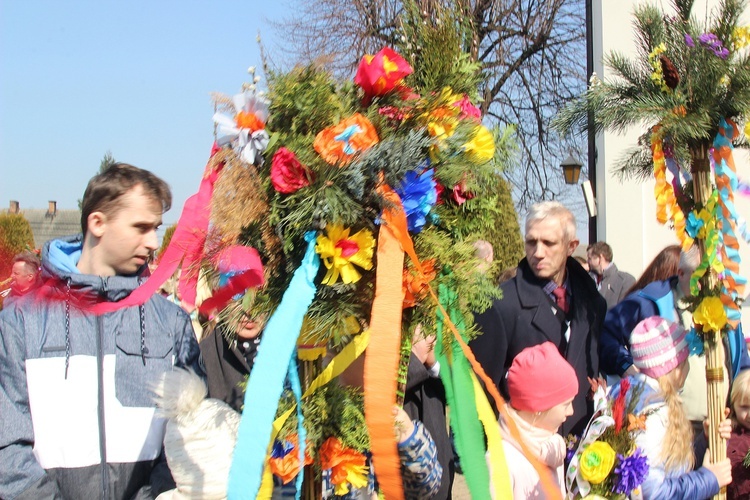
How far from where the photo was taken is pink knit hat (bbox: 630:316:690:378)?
10.5 feet

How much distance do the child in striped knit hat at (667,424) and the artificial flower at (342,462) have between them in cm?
137

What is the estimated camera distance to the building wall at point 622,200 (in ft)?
32.6

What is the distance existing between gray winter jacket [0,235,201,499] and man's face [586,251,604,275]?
21.1 ft

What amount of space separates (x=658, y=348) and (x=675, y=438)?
0.38 m

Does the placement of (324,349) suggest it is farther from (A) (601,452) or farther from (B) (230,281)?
(A) (601,452)

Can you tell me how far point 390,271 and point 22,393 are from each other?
1.18m

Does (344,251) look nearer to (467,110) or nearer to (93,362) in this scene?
(467,110)

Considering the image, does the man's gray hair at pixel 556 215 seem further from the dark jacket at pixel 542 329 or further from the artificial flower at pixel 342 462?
the artificial flower at pixel 342 462

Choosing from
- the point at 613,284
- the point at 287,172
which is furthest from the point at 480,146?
the point at 613,284

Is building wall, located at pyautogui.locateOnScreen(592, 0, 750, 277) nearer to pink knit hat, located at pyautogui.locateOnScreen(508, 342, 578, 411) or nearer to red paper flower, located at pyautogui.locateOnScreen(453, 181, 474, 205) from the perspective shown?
pink knit hat, located at pyautogui.locateOnScreen(508, 342, 578, 411)

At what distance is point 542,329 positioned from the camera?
366 cm

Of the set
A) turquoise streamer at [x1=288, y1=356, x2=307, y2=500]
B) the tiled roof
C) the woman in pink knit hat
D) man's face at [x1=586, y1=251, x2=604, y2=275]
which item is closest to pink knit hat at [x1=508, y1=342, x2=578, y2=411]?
the woman in pink knit hat

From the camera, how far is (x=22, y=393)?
7.41 feet

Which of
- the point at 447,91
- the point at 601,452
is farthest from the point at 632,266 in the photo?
the point at 447,91
